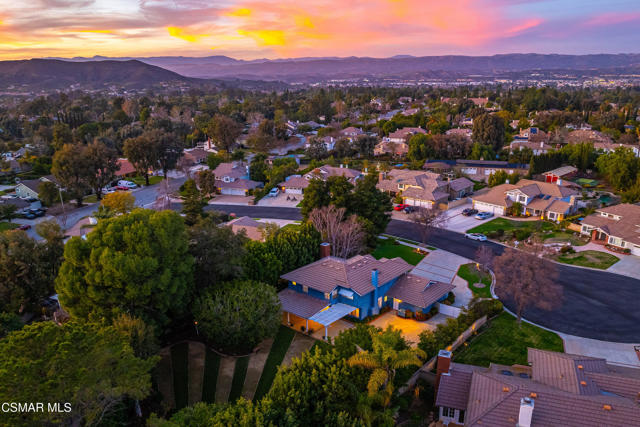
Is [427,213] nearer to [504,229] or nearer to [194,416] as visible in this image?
[504,229]

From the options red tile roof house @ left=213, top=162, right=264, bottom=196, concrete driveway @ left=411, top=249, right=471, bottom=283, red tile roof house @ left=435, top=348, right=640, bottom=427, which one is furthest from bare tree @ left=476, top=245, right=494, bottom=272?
red tile roof house @ left=213, top=162, right=264, bottom=196

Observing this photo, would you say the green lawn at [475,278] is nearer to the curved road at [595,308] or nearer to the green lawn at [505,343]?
the curved road at [595,308]

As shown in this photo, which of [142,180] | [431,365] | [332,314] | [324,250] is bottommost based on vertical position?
[431,365]

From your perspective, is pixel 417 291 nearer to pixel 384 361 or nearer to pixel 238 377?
pixel 384 361

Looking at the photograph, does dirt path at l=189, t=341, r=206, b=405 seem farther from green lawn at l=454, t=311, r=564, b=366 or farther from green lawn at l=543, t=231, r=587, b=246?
green lawn at l=543, t=231, r=587, b=246

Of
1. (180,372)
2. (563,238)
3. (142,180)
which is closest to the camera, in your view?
(180,372)

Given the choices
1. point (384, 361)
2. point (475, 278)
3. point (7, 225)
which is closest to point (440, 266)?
point (475, 278)
